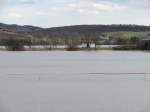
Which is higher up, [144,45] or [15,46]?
[15,46]

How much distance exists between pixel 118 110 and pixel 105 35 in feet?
278

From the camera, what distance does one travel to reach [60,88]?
18.5m

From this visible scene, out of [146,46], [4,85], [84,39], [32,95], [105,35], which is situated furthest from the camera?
[105,35]

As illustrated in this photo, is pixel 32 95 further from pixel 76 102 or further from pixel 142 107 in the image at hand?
pixel 142 107

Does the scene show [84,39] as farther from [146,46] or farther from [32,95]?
[32,95]

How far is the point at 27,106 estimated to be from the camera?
1388 cm

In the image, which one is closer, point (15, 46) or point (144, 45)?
point (15, 46)

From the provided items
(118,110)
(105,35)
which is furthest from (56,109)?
(105,35)

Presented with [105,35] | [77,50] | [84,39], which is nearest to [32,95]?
[77,50]

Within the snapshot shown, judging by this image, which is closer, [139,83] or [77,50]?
[139,83]

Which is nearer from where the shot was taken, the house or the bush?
the bush

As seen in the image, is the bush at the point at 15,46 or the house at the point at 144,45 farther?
the house at the point at 144,45

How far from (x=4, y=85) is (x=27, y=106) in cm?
558

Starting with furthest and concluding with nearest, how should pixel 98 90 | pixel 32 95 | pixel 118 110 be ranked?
pixel 98 90 → pixel 32 95 → pixel 118 110
